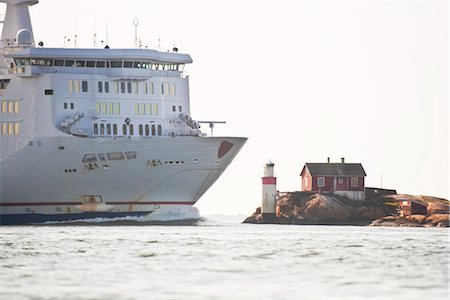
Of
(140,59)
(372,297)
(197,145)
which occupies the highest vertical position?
(140,59)

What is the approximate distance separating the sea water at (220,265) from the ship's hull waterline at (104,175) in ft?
34.8

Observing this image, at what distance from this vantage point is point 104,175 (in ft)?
269

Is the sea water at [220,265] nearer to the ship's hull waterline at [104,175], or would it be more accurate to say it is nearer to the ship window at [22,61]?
the ship's hull waterline at [104,175]

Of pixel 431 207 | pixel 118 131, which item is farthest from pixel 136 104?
pixel 431 207

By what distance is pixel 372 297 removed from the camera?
39125 mm

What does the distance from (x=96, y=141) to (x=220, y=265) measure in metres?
34.2

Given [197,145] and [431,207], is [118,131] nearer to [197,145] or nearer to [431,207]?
[197,145]

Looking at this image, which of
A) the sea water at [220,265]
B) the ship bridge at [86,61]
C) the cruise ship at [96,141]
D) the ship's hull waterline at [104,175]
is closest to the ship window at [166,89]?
the cruise ship at [96,141]

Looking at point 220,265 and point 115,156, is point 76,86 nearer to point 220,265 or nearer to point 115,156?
point 115,156

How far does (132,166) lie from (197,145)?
4.02 m

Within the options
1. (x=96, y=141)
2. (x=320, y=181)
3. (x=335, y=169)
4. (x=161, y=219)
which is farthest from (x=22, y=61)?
(x=335, y=169)

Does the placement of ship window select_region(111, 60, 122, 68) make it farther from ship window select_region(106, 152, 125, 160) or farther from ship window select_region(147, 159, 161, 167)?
ship window select_region(147, 159, 161, 167)

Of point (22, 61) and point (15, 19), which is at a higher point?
point (15, 19)

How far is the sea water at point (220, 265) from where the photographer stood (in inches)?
1593
